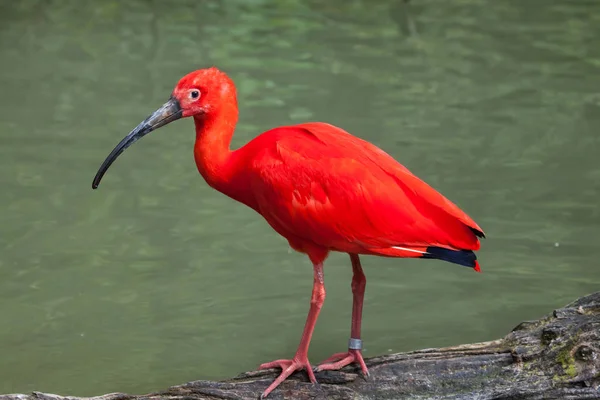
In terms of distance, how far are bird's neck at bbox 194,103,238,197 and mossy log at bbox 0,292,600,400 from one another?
70 centimetres

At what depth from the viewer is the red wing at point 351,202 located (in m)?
3.29

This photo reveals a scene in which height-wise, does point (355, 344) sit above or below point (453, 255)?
below

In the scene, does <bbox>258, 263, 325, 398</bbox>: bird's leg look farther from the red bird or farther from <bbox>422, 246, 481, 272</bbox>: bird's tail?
<bbox>422, 246, 481, 272</bbox>: bird's tail

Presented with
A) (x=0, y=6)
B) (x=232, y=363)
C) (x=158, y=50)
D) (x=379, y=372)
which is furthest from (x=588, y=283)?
(x=0, y=6)

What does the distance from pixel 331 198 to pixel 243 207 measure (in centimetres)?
355

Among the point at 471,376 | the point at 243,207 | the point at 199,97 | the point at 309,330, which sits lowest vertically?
the point at 471,376

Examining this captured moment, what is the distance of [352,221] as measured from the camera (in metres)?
3.32

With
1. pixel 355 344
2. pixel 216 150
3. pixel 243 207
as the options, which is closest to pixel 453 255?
pixel 355 344

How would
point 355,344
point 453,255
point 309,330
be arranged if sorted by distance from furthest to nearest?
point 355,344 < point 309,330 < point 453,255

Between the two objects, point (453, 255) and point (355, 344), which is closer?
point (453, 255)

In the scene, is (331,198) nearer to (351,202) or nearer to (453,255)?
(351,202)

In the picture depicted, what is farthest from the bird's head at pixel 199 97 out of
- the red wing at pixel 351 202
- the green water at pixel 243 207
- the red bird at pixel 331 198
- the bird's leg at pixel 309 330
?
the green water at pixel 243 207

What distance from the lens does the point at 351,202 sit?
3.31 metres

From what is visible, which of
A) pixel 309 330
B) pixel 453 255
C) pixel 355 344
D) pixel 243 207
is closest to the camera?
pixel 453 255
